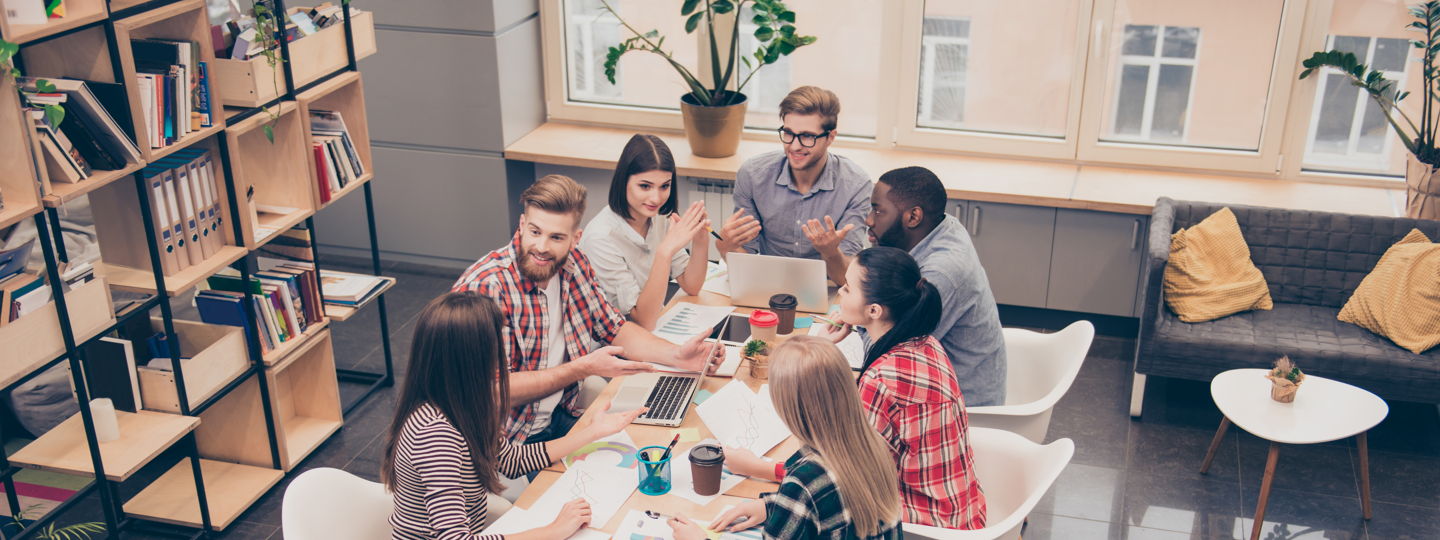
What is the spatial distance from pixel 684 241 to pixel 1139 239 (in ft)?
8.30

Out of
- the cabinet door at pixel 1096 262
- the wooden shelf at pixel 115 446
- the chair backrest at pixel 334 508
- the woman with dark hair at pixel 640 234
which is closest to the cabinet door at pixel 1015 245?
the cabinet door at pixel 1096 262

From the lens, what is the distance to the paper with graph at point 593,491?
7.04ft

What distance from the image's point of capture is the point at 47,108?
7.84 ft

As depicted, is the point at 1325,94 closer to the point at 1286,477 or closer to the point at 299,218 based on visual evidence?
the point at 1286,477

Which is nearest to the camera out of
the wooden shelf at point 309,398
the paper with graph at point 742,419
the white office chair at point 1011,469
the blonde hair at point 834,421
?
the blonde hair at point 834,421

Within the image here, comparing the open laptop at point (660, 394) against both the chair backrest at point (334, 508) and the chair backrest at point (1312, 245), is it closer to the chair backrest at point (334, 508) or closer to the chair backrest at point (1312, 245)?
the chair backrest at point (334, 508)

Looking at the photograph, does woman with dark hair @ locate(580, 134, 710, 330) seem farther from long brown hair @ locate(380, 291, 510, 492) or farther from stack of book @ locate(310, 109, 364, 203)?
stack of book @ locate(310, 109, 364, 203)

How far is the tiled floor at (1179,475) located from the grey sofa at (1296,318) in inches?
9.1

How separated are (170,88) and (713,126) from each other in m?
2.58

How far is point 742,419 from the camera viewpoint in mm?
2498

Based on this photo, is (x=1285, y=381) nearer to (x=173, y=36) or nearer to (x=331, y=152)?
(x=331, y=152)

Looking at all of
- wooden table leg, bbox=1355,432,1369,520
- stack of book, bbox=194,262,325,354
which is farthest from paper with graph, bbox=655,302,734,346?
wooden table leg, bbox=1355,432,1369,520

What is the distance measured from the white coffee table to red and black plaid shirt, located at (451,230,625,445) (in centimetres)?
209

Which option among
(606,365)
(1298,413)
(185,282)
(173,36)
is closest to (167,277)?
(185,282)
